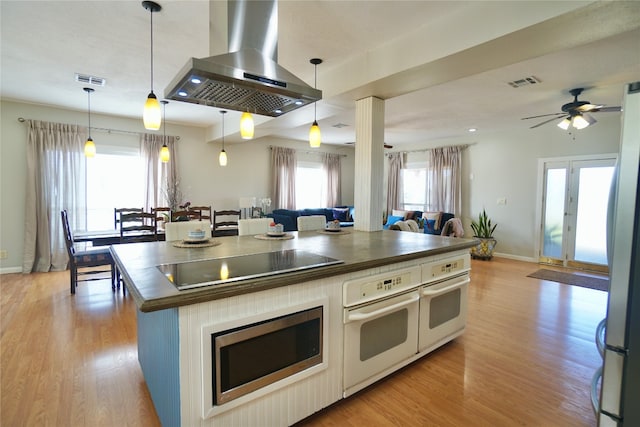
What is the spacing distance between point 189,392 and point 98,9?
8.78 ft

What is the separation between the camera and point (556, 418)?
1805 millimetres

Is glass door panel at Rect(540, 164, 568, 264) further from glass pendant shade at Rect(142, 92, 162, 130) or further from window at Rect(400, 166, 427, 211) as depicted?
glass pendant shade at Rect(142, 92, 162, 130)

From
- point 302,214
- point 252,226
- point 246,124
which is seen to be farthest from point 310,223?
point 302,214

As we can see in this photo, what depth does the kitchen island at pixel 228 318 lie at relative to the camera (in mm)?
1242

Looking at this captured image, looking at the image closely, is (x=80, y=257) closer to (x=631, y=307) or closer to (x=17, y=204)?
(x=17, y=204)

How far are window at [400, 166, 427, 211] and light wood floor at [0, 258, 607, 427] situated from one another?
14.6 ft

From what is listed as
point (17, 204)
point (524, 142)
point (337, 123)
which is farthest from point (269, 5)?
point (524, 142)

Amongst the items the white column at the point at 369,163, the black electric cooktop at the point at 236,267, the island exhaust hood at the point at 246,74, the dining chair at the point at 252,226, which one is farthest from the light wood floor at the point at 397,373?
Answer: the island exhaust hood at the point at 246,74

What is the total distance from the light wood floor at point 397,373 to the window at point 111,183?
1977mm

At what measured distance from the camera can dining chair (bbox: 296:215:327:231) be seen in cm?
324

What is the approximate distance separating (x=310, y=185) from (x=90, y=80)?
5264mm

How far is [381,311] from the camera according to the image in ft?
6.12

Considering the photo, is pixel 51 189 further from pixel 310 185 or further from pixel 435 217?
pixel 435 217

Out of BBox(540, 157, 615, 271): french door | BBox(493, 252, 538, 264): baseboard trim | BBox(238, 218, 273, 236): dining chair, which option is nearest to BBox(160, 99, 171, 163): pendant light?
BBox(238, 218, 273, 236): dining chair
